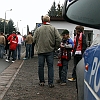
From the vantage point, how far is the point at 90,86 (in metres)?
2.98

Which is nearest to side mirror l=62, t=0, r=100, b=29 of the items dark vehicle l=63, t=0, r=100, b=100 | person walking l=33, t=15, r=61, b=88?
dark vehicle l=63, t=0, r=100, b=100

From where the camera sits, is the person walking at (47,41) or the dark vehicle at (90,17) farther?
the person walking at (47,41)

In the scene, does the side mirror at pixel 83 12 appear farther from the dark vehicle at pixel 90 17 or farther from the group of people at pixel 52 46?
the group of people at pixel 52 46

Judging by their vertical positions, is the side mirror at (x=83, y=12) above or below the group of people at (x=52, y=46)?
above

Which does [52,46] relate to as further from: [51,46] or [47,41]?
[47,41]

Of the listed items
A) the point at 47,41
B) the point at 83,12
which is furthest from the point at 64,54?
the point at 83,12

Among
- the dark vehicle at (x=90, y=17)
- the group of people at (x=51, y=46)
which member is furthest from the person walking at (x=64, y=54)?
the dark vehicle at (x=90, y=17)

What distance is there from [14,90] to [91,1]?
528cm

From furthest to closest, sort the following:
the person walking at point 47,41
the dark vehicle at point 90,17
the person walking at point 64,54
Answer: the person walking at point 64,54 → the person walking at point 47,41 → the dark vehicle at point 90,17

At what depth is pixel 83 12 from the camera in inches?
109

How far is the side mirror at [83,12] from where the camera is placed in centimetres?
269

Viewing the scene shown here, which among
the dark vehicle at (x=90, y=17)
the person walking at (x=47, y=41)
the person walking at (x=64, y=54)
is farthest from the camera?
the person walking at (x=64, y=54)

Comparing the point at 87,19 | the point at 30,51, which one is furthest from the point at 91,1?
the point at 30,51

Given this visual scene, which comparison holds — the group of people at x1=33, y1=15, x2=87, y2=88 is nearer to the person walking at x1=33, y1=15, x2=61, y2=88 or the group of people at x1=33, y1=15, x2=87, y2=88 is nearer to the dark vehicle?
the person walking at x1=33, y1=15, x2=61, y2=88
